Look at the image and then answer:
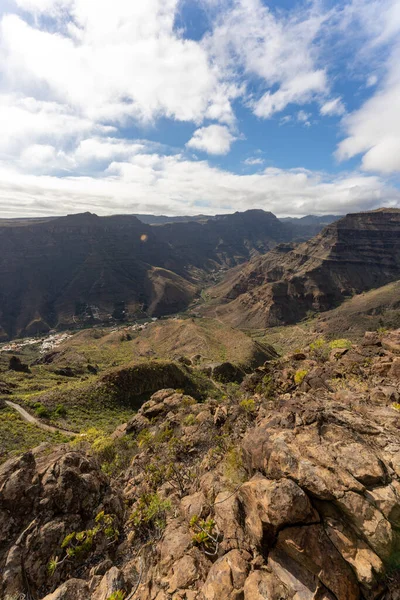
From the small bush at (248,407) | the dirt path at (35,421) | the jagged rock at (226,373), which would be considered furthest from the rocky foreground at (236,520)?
the jagged rock at (226,373)

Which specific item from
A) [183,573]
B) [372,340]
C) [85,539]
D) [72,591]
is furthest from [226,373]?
[72,591]

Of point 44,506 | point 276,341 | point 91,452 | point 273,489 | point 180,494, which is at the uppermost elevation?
point 273,489

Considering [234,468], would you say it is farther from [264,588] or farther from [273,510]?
A: [264,588]

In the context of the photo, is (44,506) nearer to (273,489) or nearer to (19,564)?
(19,564)

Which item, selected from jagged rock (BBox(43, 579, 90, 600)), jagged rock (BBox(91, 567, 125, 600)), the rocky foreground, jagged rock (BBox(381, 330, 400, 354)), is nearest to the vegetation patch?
the rocky foreground

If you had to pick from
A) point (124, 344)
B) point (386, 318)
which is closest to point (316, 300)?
point (386, 318)

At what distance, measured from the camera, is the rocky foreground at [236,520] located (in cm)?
759

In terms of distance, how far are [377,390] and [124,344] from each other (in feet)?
414

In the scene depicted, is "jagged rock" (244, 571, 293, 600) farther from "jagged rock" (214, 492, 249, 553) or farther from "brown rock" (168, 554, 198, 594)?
"brown rock" (168, 554, 198, 594)

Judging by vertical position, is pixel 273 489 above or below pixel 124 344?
above

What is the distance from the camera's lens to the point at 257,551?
28.9ft

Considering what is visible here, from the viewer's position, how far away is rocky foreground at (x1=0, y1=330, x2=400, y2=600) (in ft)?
24.9

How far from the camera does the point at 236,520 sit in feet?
32.9

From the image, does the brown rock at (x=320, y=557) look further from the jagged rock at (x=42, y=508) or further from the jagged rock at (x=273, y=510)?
the jagged rock at (x=42, y=508)
